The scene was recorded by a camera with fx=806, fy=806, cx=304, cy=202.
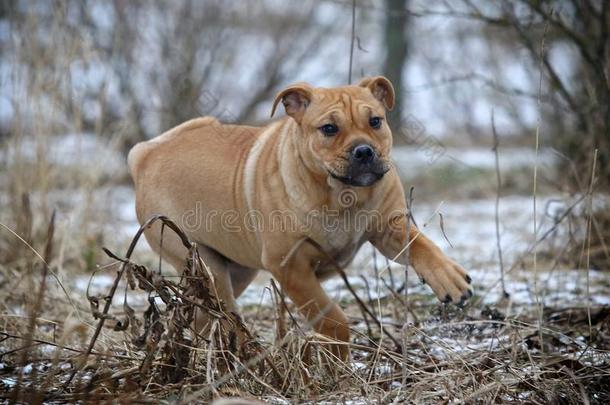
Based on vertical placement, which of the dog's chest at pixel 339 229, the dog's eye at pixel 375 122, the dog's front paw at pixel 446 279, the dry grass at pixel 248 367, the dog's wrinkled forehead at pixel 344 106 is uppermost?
the dog's wrinkled forehead at pixel 344 106

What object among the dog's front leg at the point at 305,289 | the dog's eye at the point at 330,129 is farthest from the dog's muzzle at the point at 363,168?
the dog's front leg at the point at 305,289

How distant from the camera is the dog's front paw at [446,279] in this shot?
3820 millimetres

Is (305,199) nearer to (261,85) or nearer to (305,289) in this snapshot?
(305,289)

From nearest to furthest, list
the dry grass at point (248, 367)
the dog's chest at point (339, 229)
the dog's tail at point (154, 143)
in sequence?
the dry grass at point (248, 367)
the dog's chest at point (339, 229)
the dog's tail at point (154, 143)

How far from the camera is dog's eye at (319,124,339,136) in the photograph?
4.32 metres

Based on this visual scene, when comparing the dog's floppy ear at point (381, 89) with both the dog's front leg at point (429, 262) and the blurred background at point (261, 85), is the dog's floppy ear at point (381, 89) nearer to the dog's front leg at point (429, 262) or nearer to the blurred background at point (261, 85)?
the blurred background at point (261, 85)

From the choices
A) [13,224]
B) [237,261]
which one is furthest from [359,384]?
[13,224]

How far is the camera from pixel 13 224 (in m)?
6.55

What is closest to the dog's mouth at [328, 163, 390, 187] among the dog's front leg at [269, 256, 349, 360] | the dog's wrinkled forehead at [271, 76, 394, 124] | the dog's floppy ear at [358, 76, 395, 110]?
the dog's wrinkled forehead at [271, 76, 394, 124]

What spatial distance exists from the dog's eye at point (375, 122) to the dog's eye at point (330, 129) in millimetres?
194

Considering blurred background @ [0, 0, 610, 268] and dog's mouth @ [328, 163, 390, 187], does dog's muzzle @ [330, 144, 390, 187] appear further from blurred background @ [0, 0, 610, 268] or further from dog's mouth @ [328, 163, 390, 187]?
blurred background @ [0, 0, 610, 268]

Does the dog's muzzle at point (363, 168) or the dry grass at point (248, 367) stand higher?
the dog's muzzle at point (363, 168)

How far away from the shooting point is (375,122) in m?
4.39

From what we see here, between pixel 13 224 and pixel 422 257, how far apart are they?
12.8 feet
